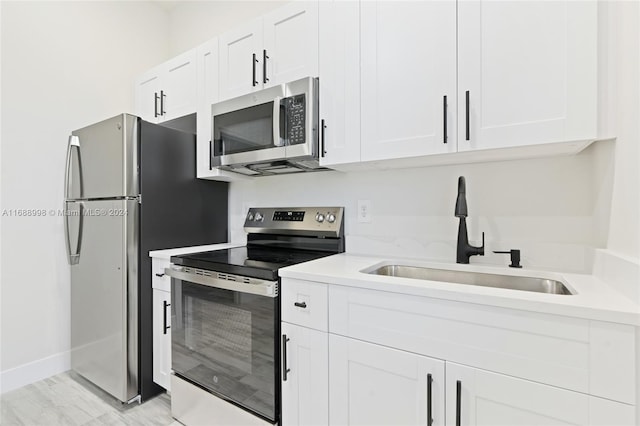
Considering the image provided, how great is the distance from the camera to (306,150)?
1.63 metres

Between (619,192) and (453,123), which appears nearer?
(619,192)

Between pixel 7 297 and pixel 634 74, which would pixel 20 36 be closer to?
pixel 7 297

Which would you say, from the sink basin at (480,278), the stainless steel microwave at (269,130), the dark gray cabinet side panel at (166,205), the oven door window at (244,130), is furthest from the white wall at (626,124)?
the dark gray cabinet side panel at (166,205)

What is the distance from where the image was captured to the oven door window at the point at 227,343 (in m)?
1.39

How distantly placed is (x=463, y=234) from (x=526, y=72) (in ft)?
2.33

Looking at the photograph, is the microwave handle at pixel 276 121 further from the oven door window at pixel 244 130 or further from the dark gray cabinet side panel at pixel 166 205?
the dark gray cabinet side panel at pixel 166 205

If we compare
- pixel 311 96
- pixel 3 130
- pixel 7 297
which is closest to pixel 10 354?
pixel 7 297

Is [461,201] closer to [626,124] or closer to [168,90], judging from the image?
[626,124]

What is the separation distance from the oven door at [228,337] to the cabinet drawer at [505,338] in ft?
1.37

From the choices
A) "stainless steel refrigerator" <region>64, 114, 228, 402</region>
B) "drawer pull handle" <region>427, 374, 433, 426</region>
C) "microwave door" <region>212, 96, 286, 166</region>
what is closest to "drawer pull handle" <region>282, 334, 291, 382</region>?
"drawer pull handle" <region>427, 374, 433, 426</region>

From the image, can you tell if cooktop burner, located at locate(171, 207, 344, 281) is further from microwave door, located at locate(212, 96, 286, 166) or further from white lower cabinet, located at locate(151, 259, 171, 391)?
microwave door, located at locate(212, 96, 286, 166)

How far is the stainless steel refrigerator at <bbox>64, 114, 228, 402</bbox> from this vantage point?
6.08 feet

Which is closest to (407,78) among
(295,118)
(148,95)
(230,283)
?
(295,118)

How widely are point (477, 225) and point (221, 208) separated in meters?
1.83
